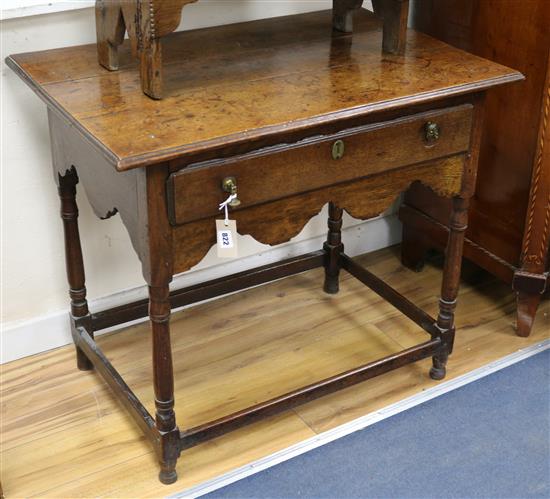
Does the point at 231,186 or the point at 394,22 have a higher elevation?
the point at 394,22

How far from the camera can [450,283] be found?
7.82ft

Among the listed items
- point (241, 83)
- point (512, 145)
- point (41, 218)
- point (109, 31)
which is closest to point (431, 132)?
point (241, 83)

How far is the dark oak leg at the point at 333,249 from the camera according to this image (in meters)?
2.77

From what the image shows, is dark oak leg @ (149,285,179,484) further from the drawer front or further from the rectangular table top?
the rectangular table top

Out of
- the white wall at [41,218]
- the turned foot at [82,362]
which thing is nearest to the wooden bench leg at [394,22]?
the white wall at [41,218]

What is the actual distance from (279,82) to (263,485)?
0.95 meters

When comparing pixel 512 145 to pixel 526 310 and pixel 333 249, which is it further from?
pixel 333 249

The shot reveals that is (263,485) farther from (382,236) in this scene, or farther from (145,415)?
(382,236)

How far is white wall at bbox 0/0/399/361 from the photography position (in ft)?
7.43

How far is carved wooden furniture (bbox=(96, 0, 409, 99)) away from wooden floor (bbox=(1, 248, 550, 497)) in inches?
35.5

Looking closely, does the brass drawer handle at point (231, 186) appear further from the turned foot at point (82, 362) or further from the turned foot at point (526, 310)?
the turned foot at point (526, 310)

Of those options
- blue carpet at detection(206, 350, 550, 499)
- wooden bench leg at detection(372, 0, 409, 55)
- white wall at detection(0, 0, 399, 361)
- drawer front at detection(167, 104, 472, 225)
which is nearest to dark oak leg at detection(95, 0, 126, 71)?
white wall at detection(0, 0, 399, 361)

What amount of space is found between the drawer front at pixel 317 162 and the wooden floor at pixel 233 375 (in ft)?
2.32

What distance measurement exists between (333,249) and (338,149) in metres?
0.88
